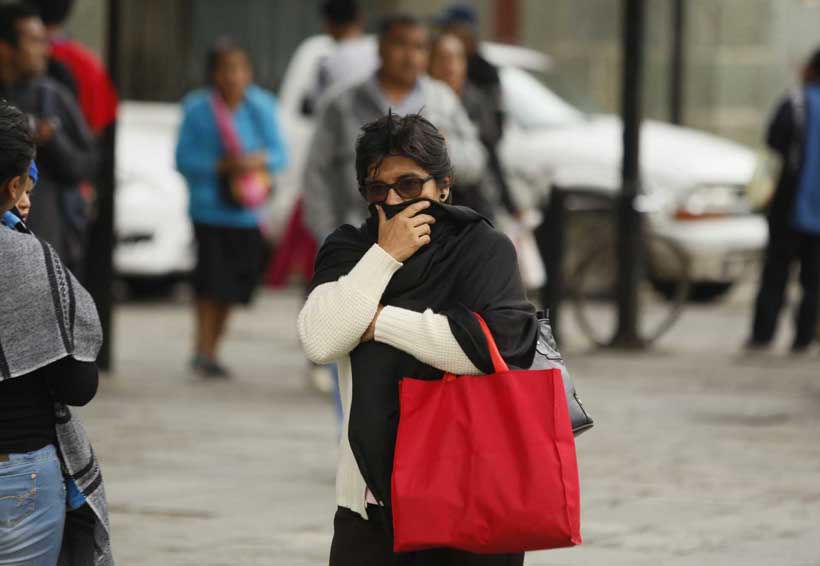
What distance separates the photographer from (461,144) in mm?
8141

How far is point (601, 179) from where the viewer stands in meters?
15.1

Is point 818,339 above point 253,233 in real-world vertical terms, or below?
below

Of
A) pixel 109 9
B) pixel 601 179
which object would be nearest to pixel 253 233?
pixel 109 9

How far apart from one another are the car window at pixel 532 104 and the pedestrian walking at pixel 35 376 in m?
11.6

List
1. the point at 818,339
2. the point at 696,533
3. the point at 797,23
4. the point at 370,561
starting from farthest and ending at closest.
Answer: the point at 797,23 → the point at 818,339 → the point at 696,533 → the point at 370,561

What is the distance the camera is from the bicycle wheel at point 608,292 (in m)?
12.6

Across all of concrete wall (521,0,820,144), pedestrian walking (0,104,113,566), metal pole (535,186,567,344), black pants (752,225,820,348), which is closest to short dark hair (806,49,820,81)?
black pants (752,225,820,348)

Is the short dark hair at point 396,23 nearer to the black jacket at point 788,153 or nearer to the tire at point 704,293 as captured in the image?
the black jacket at point 788,153

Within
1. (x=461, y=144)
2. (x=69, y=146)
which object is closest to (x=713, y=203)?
(x=461, y=144)

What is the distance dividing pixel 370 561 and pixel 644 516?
8.95ft

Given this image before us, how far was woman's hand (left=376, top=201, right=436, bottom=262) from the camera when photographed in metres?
3.98

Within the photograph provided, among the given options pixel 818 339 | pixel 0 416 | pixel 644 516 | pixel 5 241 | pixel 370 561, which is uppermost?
pixel 5 241

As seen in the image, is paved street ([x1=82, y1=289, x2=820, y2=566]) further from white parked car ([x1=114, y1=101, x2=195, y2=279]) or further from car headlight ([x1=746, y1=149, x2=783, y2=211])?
white parked car ([x1=114, y1=101, x2=195, y2=279])

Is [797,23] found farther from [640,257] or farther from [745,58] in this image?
[640,257]
